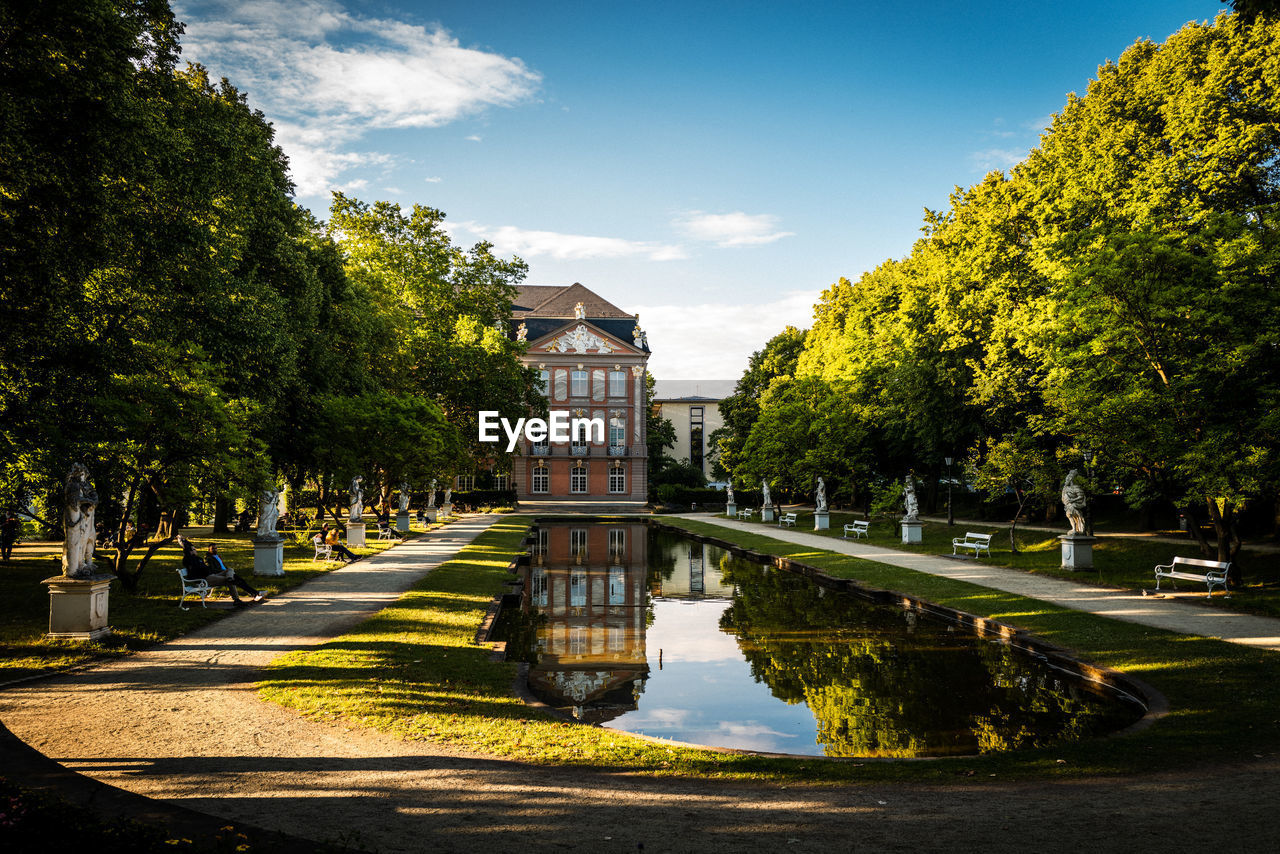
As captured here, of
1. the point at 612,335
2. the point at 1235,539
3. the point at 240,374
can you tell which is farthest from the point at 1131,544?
the point at 612,335

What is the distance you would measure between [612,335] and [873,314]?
106ft

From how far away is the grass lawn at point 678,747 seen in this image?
237 inches

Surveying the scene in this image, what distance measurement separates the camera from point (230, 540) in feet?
81.4

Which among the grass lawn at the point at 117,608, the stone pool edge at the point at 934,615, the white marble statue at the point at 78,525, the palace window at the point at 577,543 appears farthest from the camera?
the palace window at the point at 577,543

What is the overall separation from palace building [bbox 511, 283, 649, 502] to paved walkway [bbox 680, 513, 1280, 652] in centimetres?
4325

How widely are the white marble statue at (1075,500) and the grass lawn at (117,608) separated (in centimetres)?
1841

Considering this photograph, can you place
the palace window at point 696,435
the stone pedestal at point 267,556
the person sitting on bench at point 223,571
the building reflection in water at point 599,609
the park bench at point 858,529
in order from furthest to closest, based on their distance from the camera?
the palace window at point 696,435, the park bench at point 858,529, the stone pedestal at point 267,556, the person sitting on bench at point 223,571, the building reflection in water at point 599,609

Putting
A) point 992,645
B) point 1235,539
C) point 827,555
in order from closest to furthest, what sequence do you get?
point 992,645
point 1235,539
point 827,555

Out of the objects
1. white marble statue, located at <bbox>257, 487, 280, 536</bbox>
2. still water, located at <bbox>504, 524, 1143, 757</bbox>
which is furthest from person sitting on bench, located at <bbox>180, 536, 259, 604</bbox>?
still water, located at <bbox>504, 524, 1143, 757</bbox>

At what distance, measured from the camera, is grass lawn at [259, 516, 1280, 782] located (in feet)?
19.7

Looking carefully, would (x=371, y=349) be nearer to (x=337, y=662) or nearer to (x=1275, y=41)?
(x=337, y=662)

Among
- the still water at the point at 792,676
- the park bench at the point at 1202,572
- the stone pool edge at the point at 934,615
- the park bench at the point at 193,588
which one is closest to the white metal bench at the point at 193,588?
the park bench at the point at 193,588

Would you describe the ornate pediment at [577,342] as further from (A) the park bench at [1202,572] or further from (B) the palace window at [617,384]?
(A) the park bench at [1202,572]

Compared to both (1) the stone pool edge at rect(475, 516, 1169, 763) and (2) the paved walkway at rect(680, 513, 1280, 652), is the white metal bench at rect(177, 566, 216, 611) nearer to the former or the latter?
(1) the stone pool edge at rect(475, 516, 1169, 763)
